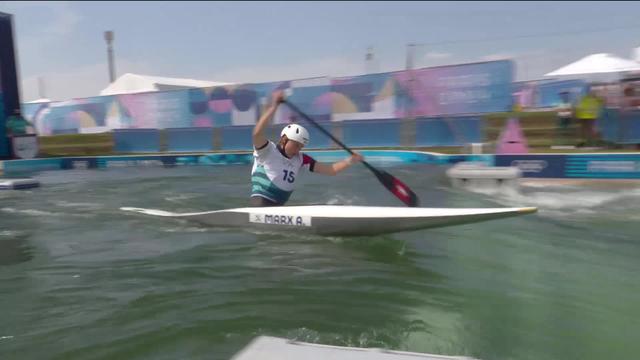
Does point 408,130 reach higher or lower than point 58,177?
higher

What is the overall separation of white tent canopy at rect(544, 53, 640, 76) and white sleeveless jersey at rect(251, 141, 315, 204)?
15.1 metres

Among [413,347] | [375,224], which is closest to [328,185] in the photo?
[375,224]

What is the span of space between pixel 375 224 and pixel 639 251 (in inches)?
106

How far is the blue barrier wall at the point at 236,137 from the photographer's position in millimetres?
19266

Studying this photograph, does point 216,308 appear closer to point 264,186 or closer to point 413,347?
point 413,347

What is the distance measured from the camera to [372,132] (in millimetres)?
17266

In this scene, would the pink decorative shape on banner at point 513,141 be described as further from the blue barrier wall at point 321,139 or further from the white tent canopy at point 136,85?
the white tent canopy at point 136,85

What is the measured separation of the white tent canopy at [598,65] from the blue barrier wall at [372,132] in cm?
685

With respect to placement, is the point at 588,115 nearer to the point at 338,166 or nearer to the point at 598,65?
the point at 598,65

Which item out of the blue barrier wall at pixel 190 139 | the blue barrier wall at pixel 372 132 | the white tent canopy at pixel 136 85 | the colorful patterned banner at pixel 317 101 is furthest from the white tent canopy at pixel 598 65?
the white tent canopy at pixel 136 85

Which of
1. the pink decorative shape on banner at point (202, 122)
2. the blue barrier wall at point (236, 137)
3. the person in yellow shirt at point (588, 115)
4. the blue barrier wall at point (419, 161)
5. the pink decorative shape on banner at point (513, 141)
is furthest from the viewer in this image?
the pink decorative shape on banner at point (202, 122)

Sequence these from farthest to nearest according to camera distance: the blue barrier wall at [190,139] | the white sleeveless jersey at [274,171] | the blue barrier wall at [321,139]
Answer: the blue barrier wall at [190,139]
the blue barrier wall at [321,139]
the white sleeveless jersey at [274,171]

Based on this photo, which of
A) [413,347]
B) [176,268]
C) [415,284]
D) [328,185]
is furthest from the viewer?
[328,185]

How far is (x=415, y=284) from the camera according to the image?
14.3 ft
